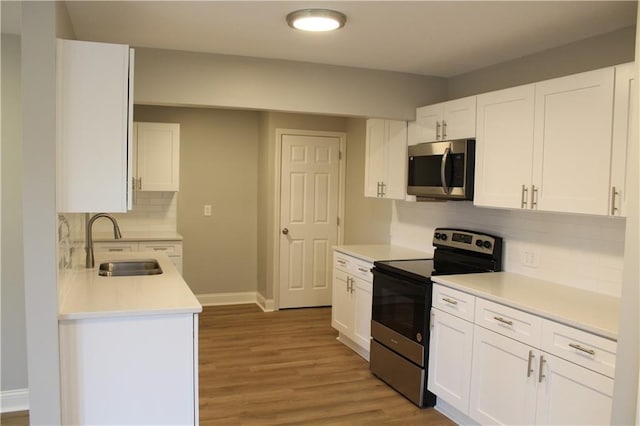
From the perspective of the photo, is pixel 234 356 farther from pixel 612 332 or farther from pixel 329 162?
pixel 612 332

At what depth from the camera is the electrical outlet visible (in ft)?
10.8

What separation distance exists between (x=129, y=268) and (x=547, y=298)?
2.78m

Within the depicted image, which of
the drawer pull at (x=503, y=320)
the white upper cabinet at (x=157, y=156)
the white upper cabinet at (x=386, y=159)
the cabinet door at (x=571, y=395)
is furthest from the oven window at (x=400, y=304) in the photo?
the white upper cabinet at (x=157, y=156)

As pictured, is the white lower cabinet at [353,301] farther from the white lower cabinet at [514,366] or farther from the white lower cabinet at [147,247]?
the white lower cabinet at [147,247]

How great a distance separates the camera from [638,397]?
1.99m

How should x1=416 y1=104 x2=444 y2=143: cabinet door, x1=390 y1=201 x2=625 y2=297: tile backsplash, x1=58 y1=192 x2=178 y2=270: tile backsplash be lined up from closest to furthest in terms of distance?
x1=390 y1=201 x2=625 y2=297: tile backsplash → x1=416 y1=104 x2=444 y2=143: cabinet door → x1=58 y1=192 x2=178 y2=270: tile backsplash

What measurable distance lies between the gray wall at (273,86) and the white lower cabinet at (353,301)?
128 centimetres

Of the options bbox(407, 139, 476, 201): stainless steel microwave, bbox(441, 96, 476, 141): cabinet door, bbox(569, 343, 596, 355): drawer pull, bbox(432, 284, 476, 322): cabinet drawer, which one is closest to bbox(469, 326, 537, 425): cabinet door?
bbox(432, 284, 476, 322): cabinet drawer

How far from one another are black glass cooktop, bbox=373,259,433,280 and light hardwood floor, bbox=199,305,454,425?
867 mm

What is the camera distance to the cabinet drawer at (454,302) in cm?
298

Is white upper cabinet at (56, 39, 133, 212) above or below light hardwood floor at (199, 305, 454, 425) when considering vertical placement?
above

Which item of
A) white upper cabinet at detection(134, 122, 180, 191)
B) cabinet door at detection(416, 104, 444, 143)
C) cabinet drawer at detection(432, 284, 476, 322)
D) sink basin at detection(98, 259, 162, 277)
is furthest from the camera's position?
white upper cabinet at detection(134, 122, 180, 191)

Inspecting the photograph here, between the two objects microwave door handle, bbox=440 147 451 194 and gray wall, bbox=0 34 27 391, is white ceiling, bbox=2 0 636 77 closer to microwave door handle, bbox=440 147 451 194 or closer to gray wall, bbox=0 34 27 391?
gray wall, bbox=0 34 27 391

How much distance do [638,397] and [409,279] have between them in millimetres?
1638
